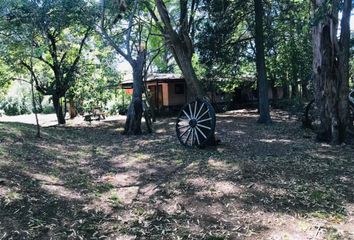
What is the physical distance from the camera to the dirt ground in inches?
162

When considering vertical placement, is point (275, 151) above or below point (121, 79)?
below

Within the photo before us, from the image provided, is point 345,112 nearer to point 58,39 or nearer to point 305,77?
point 305,77

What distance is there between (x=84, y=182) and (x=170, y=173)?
61.9 inches

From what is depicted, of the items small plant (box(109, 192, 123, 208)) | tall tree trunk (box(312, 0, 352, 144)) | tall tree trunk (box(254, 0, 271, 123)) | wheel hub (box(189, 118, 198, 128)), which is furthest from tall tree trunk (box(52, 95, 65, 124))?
small plant (box(109, 192, 123, 208))

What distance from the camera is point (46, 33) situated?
1552 cm

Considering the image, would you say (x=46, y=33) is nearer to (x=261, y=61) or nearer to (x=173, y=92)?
(x=261, y=61)

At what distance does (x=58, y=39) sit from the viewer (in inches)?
743

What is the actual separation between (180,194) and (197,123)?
423 centimetres

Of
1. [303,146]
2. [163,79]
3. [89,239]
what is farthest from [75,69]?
[89,239]

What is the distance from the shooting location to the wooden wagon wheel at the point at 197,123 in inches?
365

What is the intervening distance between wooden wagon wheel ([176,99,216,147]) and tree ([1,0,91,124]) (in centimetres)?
489

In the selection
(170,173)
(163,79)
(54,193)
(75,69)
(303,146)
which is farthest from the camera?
(163,79)

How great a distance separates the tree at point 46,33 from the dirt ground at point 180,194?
5764 mm

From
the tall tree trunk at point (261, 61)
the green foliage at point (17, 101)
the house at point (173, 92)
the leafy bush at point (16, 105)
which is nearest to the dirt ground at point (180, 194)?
the tall tree trunk at point (261, 61)
